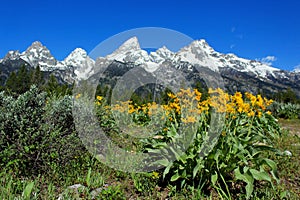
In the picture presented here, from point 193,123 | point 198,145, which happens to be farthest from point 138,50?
point 198,145

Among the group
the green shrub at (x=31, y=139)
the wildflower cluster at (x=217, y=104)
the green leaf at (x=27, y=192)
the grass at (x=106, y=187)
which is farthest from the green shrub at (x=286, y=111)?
the green leaf at (x=27, y=192)

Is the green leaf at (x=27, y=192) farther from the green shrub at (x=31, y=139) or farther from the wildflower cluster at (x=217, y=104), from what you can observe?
the wildflower cluster at (x=217, y=104)

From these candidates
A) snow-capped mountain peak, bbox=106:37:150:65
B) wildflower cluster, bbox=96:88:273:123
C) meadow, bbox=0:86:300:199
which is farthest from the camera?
snow-capped mountain peak, bbox=106:37:150:65

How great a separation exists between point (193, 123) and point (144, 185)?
46.1 inches

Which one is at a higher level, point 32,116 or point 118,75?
point 118,75

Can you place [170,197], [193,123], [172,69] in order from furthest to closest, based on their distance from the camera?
[172,69]
[193,123]
[170,197]

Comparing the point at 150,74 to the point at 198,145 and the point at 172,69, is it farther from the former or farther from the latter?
the point at 198,145

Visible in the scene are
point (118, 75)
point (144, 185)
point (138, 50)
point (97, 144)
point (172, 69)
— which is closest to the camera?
point (144, 185)

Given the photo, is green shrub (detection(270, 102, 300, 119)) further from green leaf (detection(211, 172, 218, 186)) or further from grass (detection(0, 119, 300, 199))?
green leaf (detection(211, 172, 218, 186))

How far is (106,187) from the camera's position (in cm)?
366

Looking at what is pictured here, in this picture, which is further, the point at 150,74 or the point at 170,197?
the point at 150,74

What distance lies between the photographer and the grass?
10.6 feet

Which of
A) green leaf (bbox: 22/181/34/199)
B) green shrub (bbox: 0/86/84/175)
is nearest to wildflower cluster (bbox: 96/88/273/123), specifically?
green shrub (bbox: 0/86/84/175)

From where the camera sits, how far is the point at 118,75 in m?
6.91
